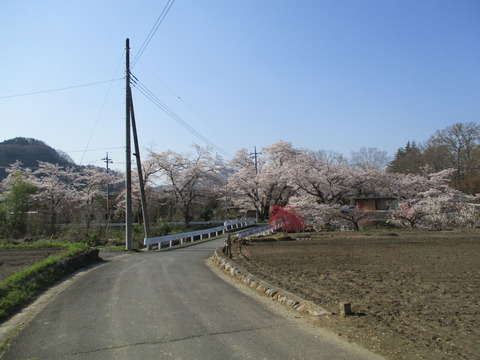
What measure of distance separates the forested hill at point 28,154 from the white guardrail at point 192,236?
43620 mm

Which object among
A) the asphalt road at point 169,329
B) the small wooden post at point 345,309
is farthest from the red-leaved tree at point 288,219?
the small wooden post at point 345,309

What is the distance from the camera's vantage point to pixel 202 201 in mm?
39312

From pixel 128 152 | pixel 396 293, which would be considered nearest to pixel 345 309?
pixel 396 293

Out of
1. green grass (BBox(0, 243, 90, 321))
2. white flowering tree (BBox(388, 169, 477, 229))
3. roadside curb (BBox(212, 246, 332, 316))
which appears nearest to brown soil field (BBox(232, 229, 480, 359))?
roadside curb (BBox(212, 246, 332, 316))

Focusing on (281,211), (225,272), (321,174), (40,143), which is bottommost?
(225,272)

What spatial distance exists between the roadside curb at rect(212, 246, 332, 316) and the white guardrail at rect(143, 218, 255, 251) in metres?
10.2

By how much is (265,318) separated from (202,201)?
3390cm

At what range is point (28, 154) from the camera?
227ft

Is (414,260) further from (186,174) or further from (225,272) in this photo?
(186,174)

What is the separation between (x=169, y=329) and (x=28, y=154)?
77258mm

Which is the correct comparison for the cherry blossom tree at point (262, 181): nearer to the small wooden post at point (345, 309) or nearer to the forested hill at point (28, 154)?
the small wooden post at point (345, 309)

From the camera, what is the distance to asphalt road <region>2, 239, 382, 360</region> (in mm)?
4336

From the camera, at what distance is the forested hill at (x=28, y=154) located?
66.1m

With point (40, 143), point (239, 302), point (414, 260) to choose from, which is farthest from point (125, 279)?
point (40, 143)
